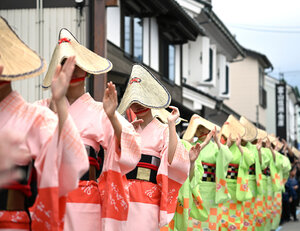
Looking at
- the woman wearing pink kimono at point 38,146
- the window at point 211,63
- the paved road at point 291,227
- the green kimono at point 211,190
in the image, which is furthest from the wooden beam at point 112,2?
the window at point 211,63

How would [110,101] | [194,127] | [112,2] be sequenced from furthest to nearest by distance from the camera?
[194,127]
[112,2]
[110,101]

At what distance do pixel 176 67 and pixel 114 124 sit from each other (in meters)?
17.7

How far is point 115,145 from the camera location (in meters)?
5.69

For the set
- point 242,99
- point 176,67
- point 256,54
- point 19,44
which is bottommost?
point 242,99

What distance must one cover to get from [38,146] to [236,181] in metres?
8.65

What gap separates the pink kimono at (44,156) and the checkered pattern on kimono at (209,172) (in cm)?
687

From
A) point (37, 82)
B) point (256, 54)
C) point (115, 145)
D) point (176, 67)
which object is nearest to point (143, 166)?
point (115, 145)

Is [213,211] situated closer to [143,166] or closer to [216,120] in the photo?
[143,166]

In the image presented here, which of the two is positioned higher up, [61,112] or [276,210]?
[61,112]

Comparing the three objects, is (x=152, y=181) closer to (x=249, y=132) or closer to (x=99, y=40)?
(x=99, y=40)

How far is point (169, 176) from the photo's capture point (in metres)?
7.38

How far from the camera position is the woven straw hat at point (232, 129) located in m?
12.7

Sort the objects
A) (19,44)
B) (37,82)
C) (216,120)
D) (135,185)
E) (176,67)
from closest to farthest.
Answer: (19,44)
(135,185)
(37,82)
(176,67)
(216,120)

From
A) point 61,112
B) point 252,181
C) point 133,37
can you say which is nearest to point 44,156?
point 61,112
